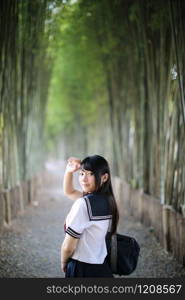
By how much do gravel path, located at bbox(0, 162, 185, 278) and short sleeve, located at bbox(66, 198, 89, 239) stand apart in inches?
50.0

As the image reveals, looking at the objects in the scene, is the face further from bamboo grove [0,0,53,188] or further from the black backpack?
bamboo grove [0,0,53,188]

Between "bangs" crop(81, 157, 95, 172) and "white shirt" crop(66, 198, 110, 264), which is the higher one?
"bangs" crop(81, 157, 95, 172)

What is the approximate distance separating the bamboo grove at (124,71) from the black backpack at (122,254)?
1382mm

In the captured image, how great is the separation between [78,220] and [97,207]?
104 mm

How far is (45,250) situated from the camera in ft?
11.5

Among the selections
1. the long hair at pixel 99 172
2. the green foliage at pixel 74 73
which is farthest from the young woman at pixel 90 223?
the green foliage at pixel 74 73

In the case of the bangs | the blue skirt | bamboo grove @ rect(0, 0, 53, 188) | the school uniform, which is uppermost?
bamboo grove @ rect(0, 0, 53, 188)

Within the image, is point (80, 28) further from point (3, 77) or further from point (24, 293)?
point (24, 293)

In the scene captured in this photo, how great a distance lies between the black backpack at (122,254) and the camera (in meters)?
1.82

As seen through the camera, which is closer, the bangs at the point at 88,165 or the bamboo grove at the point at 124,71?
the bangs at the point at 88,165

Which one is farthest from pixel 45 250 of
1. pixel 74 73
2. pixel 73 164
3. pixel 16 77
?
pixel 74 73

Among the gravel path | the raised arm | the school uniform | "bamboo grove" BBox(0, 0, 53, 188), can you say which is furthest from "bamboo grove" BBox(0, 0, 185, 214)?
the school uniform

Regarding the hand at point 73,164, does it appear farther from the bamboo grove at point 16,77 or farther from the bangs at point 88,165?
the bamboo grove at point 16,77

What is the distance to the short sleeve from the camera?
1694 mm
